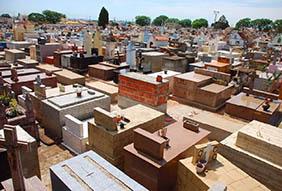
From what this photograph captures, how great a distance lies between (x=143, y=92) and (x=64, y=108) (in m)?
4.97

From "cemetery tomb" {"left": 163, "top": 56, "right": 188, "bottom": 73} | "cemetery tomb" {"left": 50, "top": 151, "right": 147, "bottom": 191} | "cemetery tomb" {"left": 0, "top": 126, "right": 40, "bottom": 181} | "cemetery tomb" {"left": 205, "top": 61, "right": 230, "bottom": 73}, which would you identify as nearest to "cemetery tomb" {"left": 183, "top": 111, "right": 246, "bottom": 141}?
"cemetery tomb" {"left": 50, "top": 151, "right": 147, "bottom": 191}

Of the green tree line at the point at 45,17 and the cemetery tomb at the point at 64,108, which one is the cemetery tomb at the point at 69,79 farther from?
the green tree line at the point at 45,17

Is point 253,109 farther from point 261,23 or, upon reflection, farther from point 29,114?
point 261,23

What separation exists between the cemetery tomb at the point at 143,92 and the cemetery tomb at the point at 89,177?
838 centimetres

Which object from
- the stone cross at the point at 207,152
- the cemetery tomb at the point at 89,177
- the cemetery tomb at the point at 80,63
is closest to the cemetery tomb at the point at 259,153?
the stone cross at the point at 207,152

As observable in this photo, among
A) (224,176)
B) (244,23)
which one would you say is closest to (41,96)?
(224,176)

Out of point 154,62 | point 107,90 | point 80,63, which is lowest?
point 107,90

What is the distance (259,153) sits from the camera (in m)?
8.27

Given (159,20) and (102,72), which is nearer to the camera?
(102,72)

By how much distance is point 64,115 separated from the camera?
11.6 meters

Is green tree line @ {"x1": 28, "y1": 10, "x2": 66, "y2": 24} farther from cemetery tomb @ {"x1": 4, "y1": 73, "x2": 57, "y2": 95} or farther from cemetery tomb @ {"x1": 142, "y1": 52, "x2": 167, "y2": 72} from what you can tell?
cemetery tomb @ {"x1": 4, "y1": 73, "x2": 57, "y2": 95}

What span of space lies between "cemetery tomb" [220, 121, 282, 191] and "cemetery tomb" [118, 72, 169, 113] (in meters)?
5.92

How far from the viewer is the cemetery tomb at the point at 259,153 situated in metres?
7.89

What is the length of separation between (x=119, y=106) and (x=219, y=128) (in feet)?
22.6
